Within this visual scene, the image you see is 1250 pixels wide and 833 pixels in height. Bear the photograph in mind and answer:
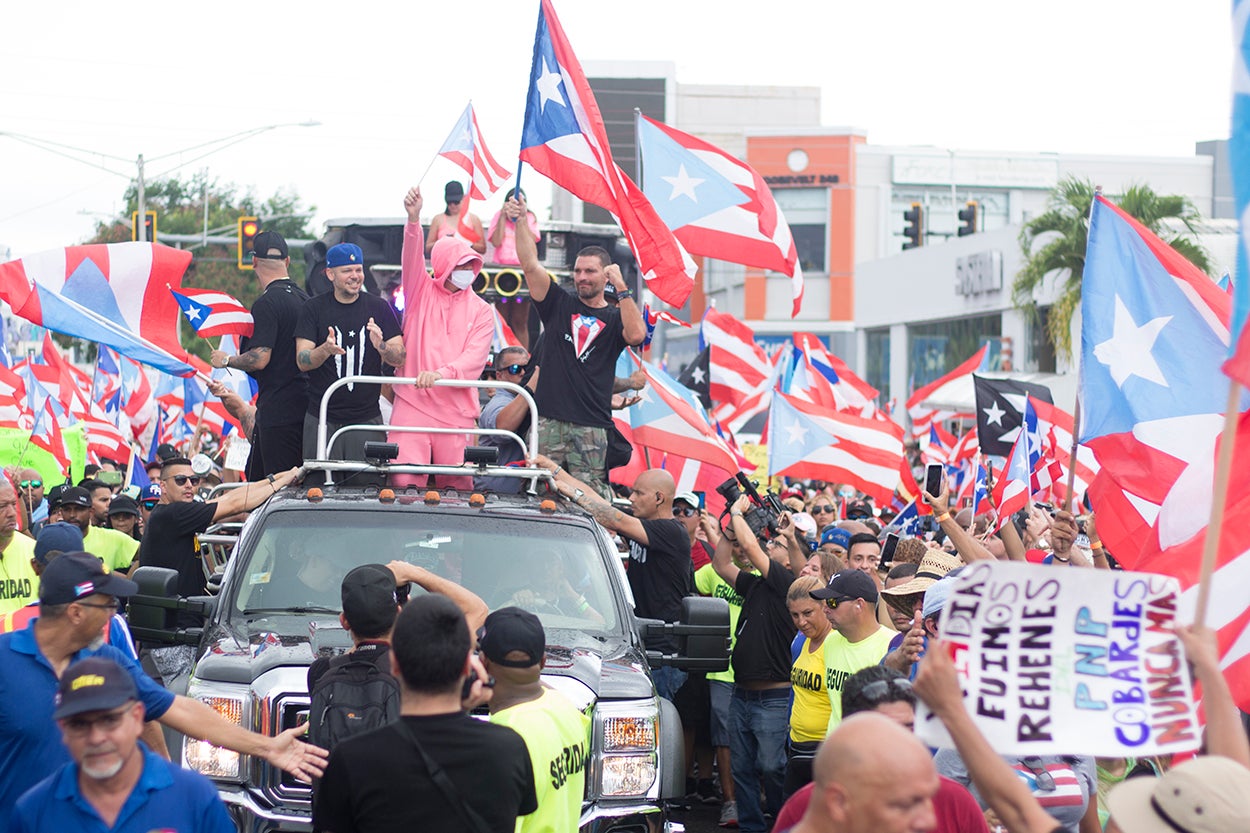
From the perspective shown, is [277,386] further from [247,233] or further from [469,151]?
[247,233]

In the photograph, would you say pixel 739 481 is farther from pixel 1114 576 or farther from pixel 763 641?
pixel 1114 576

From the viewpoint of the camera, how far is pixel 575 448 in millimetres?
9938

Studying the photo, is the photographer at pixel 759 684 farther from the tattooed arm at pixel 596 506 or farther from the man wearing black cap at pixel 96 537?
the man wearing black cap at pixel 96 537

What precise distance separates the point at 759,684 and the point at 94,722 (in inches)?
242

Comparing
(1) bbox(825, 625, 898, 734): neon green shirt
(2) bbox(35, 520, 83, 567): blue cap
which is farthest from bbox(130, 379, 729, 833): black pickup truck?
(1) bbox(825, 625, 898, 734): neon green shirt

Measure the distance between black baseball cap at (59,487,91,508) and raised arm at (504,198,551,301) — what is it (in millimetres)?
3970

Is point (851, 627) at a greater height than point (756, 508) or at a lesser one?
lesser

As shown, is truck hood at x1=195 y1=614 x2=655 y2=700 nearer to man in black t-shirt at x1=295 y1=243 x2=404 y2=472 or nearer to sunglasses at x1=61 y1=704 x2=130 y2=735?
sunglasses at x1=61 y1=704 x2=130 y2=735

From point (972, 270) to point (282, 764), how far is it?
124 ft

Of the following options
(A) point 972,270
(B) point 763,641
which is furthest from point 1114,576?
(A) point 972,270

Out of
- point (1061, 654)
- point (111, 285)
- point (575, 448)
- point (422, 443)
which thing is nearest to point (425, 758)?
point (1061, 654)

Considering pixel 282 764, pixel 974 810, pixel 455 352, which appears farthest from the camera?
pixel 455 352

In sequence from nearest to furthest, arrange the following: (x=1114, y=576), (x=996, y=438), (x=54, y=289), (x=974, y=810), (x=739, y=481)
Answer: (x=1114, y=576) < (x=974, y=810) < (x=739, y=481) < (x=54, y=289) < (x=996, y=438)

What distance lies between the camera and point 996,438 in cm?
1573
